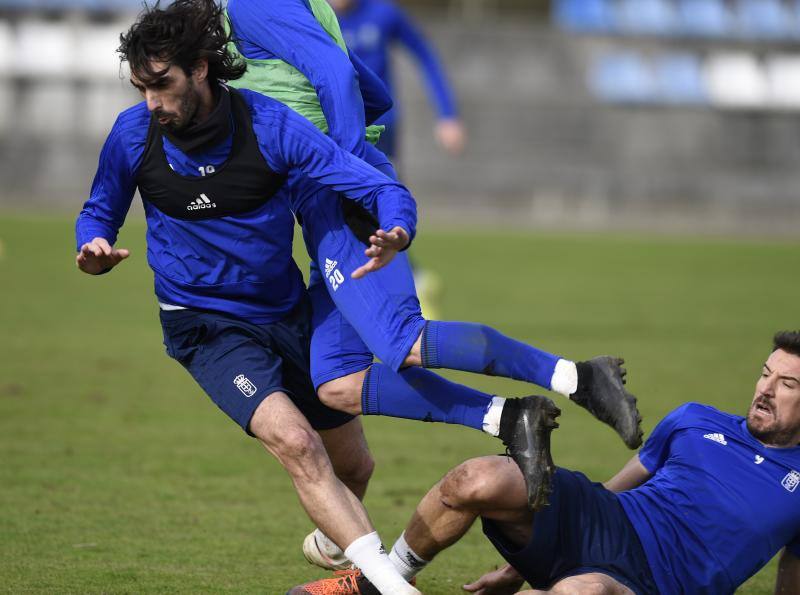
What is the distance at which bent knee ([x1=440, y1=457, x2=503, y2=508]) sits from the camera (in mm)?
4496

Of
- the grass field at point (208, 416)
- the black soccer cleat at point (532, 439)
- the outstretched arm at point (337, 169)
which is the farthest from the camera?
the grass field at point (208, 416)

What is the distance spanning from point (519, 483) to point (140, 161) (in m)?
2.06

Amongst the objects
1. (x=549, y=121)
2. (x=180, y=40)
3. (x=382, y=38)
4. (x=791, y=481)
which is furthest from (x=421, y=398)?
(x=549, y=121)

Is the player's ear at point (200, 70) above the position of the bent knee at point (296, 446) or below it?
above

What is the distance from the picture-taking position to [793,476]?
486cm

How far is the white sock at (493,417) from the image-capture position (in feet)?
16.1

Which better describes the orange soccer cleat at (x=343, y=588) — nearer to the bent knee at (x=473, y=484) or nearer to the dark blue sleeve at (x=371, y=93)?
the bent knee at (x=473, y=484)

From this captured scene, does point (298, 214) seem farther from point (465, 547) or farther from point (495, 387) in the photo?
point (495, 387)

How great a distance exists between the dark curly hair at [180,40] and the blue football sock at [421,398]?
56.7 inches

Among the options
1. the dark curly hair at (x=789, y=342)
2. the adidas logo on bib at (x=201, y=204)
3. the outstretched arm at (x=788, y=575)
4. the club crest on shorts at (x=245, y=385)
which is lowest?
the outstretched arm at (x=788, y=575)

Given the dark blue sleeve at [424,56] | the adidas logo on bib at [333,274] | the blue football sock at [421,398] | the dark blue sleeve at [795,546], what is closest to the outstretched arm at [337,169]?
the adidas logo on bib at [333,274]

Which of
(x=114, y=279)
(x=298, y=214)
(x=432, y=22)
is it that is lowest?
(x=114, y=279)

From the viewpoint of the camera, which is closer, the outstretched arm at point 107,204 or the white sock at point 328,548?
the outstretched arm at point 107,204

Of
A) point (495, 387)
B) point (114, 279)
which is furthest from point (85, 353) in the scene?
point (114, 279)
